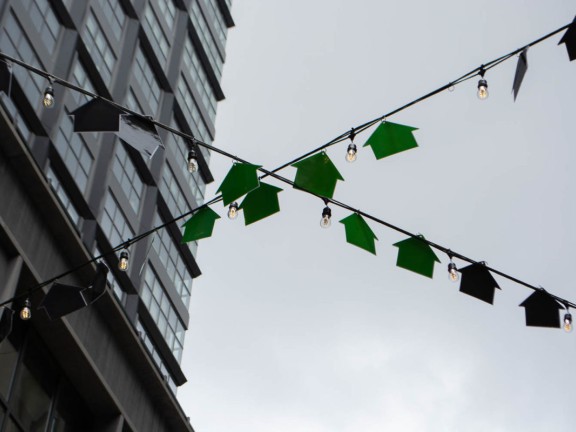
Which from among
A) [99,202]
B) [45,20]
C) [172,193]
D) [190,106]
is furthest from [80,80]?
[190,106]

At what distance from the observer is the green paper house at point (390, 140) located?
11.6 metres

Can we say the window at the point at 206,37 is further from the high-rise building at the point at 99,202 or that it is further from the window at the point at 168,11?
the window at the point at 168,11

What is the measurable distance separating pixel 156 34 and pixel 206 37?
7.42m

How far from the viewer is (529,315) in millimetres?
13227

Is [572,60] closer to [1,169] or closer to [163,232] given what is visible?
[1,169]

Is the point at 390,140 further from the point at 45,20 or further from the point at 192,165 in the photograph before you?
Answer: the point at 45,20

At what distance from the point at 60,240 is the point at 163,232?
15.2 meters

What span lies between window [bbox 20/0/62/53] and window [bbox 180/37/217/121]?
1313 cm

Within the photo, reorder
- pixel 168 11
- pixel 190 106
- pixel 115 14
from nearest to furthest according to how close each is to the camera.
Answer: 1. pixel 115 14
2. pixel 168 11
3. pixel 190 106

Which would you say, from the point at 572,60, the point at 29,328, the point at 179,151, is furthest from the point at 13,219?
the point at 179,151

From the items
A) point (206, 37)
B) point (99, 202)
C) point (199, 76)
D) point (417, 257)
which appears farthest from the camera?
point (206, 37)

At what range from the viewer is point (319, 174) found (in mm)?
11602

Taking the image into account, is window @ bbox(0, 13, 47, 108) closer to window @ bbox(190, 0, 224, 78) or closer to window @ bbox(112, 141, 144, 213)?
window @ bbox(112, 141, 144, 213)

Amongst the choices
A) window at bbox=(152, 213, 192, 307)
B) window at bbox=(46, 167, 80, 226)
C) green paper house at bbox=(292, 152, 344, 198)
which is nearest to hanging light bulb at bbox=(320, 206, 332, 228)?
green paper house at bbox=(292, 152, 344, 198)
